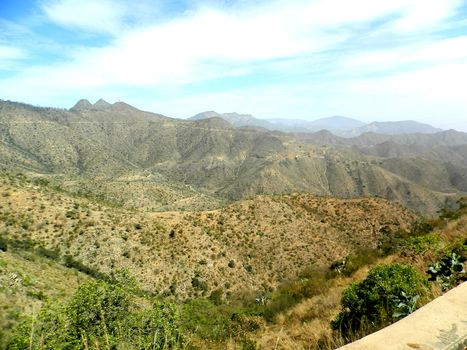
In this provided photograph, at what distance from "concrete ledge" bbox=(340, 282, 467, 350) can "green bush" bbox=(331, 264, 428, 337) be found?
2.26 m

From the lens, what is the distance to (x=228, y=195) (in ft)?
472

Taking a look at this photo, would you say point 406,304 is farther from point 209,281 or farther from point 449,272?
point 209,281

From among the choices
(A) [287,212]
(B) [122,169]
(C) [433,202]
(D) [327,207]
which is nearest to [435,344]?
(A) [287,212]

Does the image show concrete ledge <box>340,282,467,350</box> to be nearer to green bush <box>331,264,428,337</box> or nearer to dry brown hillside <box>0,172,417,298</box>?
green bush <box>331,264,428,337</box>

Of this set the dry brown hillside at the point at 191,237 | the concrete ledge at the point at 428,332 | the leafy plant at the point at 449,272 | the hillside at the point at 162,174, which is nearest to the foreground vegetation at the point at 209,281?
the leafy plant at the point at 449,272

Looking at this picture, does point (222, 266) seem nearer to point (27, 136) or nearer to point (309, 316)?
point (309, 316)

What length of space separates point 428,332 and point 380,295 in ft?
13.5

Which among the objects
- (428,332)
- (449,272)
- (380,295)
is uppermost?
(428,332)

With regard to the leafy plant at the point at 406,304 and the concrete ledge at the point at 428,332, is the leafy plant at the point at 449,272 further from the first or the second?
the concrete ledge at the point at 428,332

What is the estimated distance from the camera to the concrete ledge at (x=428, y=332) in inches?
124

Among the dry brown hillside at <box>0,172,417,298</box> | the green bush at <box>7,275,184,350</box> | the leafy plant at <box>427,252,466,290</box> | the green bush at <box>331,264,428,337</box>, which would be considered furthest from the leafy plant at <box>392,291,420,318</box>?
the dry brown hillside at <box>0,172,417,298</box>

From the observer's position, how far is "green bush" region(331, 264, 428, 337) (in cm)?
650

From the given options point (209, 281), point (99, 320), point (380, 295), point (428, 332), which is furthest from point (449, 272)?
point (209, 281)

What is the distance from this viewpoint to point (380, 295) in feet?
23.7
